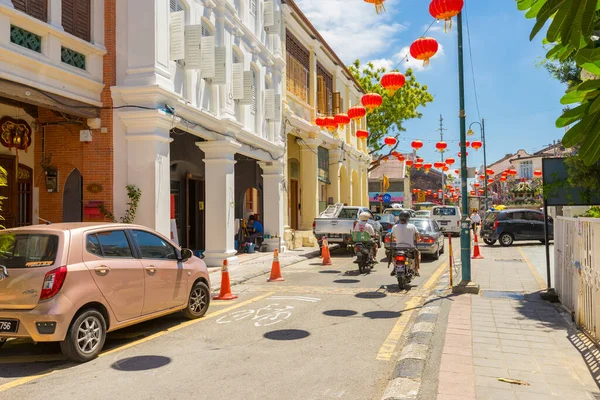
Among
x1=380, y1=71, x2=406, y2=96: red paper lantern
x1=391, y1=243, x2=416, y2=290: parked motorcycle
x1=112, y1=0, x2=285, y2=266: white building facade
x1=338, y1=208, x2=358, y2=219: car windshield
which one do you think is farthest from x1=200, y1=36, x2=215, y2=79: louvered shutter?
x1=338, y1=208, x2=358, y2=219: car windshield

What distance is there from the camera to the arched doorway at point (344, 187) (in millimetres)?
31578

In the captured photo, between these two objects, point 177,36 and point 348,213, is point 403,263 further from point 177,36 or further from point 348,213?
point 348,213

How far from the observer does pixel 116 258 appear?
623cm

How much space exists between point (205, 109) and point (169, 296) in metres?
8.08

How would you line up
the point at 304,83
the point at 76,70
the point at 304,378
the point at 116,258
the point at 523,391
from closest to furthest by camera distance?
the point at 523,391
the point at 304,378
the point at 116,258
the point at 76,70
the point at 304,83

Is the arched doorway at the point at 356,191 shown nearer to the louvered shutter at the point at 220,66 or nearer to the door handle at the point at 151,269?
the louvered shutter at the point at 220,66

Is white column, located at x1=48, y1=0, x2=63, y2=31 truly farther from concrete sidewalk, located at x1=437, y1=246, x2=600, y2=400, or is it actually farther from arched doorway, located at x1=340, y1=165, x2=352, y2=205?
arched doorway, located at x1=340, y1=165, x2=352, y2=205

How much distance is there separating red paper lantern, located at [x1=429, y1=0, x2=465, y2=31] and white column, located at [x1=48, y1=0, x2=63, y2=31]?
24.6 ft

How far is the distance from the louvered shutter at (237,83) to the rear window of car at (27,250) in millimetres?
11085

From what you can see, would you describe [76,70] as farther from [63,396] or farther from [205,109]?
[63,396]

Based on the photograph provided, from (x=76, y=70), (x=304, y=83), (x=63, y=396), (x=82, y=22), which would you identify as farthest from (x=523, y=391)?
(x=304, y=83)

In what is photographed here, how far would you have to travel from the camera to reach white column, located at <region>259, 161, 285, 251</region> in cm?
2019

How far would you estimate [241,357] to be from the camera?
19.4 feet

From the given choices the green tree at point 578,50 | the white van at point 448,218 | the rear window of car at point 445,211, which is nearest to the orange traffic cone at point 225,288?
the green tree at point 578,50
